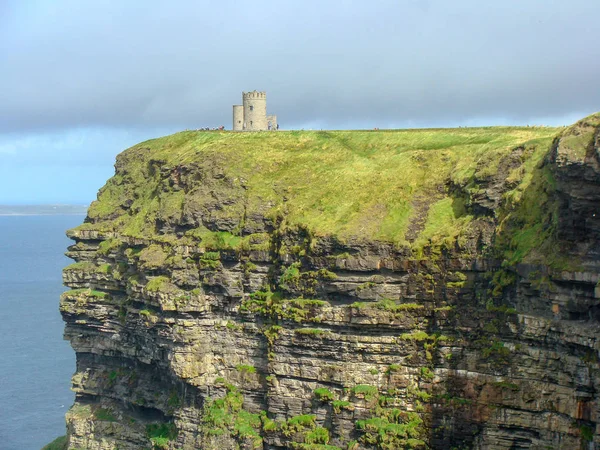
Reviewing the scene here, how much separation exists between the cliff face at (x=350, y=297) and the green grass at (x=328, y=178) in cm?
20

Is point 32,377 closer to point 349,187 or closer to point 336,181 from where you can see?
point 336,181

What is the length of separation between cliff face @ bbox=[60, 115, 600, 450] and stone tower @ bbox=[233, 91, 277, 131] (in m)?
8.03

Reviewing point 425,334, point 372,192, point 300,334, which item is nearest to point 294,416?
point 300,334

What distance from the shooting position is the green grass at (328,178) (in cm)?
7888

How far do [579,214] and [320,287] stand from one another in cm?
2326

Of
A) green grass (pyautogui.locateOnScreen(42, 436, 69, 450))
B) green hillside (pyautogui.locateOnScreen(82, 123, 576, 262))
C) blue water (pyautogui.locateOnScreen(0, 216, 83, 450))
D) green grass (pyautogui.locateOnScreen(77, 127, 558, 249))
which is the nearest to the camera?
green hillside (pyautogui.locateOnScreen(82, 123, 576, 262))

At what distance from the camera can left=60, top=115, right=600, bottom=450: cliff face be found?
216ft

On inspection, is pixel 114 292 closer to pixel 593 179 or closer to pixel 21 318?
pixel 593 179

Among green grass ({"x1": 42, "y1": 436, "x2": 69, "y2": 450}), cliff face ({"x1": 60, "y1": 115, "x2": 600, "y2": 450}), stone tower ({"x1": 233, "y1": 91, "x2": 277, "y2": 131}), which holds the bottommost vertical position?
green grass ({"x1": 42, "y1": 436, "x2": 69, "y2": 450})

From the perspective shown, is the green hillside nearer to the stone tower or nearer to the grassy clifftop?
the grassy clifftop

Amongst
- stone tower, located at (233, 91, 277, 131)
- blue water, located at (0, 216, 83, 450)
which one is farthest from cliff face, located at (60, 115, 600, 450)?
blue water, located at (0, 216, 83, 450)

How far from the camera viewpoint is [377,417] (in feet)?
247

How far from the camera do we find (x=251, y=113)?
4210 inches

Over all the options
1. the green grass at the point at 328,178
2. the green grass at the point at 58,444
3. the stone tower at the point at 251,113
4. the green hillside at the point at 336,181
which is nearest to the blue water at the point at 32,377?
the green grass at the point at 58,444
